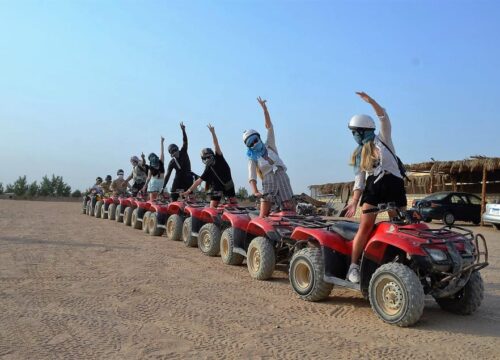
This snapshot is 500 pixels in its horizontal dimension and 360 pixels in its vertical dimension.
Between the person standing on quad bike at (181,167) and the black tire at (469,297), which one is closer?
the black tire at (469,297)

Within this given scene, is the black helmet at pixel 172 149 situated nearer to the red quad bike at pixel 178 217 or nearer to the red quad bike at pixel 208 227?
the red quad bike at pixel 178 217

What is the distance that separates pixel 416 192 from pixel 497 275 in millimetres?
22028

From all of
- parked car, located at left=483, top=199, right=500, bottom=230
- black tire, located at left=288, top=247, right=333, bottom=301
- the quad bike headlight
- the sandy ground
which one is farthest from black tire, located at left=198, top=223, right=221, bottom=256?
parked car, located at left=483, top=199, right=500, bottom=230

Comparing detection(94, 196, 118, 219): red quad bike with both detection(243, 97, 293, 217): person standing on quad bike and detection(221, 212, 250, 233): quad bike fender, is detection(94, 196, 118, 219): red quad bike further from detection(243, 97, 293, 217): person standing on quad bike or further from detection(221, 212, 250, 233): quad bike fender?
detection(243, 97, 293, 217): person standing on quad bike

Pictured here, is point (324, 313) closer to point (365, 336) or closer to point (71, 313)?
point (365, 336)

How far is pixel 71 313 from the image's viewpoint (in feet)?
17.0

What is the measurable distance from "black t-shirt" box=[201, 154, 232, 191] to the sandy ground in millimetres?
2271

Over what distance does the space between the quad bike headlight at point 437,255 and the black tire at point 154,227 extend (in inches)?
355

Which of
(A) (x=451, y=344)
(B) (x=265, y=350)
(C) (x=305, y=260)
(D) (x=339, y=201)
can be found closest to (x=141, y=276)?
(C) (x=305, y=260)

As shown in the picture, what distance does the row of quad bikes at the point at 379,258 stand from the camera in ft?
16.1

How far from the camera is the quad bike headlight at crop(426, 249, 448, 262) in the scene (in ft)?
16.1

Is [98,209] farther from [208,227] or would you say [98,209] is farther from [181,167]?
[208,227]

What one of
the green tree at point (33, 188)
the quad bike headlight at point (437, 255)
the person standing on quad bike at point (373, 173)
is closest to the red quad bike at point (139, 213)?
the person standing on quad bike at point (373, 173)

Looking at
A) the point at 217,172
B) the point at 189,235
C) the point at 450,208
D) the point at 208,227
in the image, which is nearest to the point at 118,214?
the point at 189,235
